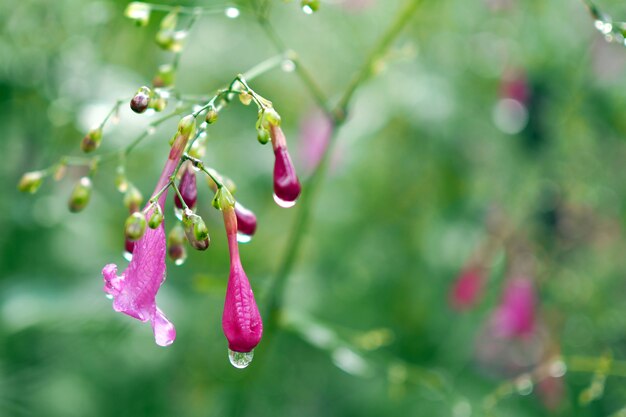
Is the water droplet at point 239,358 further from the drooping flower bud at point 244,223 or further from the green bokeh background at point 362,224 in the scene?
the green bokeh background at point 362,224

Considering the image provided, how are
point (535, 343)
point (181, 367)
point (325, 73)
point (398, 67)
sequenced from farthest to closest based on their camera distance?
1. point (325, 73)
2. point (398, 67)
3. point (535, 343)
4. point (181, 367)

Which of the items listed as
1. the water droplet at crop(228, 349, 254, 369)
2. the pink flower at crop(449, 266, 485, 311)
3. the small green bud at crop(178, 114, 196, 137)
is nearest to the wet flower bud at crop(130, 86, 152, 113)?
the small green bud at crop(178, 114, 196, 137)

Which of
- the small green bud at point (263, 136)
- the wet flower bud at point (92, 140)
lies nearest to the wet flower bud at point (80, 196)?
the wet flower bud at point (92, 140)

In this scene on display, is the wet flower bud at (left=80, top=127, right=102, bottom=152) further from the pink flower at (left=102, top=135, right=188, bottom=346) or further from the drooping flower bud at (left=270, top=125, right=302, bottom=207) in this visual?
the drooping flower bud at (left=270, top=125, right=302, bottom=207)

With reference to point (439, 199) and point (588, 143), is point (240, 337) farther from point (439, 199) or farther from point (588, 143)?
point (588, 143)

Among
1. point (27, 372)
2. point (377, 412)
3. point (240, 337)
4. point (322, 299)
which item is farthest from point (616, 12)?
point (27, 372)

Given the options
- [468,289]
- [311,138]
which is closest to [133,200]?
[468,289]

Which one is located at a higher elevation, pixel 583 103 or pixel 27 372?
pixel 583 103
